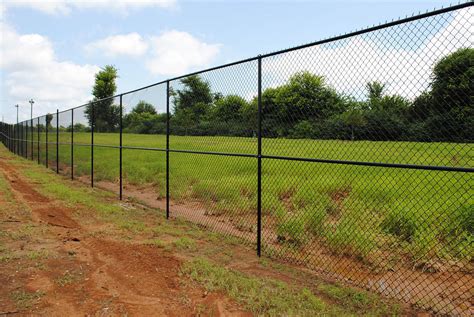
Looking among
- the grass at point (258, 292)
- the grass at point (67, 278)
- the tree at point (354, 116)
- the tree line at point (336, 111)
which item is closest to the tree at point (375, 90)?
the tree line at point (336, 111)

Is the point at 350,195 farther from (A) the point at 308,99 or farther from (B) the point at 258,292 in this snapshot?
(B) the point at 258,292

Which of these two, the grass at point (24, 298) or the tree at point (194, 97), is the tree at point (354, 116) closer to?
the tree at point (194, 97)

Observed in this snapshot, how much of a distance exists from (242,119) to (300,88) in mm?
1281

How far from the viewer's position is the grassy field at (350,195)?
4.02 metres

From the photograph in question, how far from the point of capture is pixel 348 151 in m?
3.99

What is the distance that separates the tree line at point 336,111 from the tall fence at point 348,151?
0.01 metres

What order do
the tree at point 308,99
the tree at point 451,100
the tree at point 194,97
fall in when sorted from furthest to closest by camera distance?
the tree at point 194,97 < the tree at point 308,99 < the tree at point 451,100

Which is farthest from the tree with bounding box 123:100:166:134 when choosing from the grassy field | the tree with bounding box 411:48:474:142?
the tree with bounding box 411:48:474:142

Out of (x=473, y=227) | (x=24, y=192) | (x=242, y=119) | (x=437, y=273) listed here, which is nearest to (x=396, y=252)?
(x=437, y=273)

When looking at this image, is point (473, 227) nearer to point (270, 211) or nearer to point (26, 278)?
point (270, 211)

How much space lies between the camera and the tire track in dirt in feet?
10.4

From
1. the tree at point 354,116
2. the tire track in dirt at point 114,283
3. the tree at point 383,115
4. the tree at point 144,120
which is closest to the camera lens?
the tire track in dirt at point 114,283

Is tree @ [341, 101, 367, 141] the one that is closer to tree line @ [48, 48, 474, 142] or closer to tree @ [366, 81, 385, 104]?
tree line @ [48, 48, 474, 142]

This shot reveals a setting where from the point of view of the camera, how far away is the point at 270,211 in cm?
682
